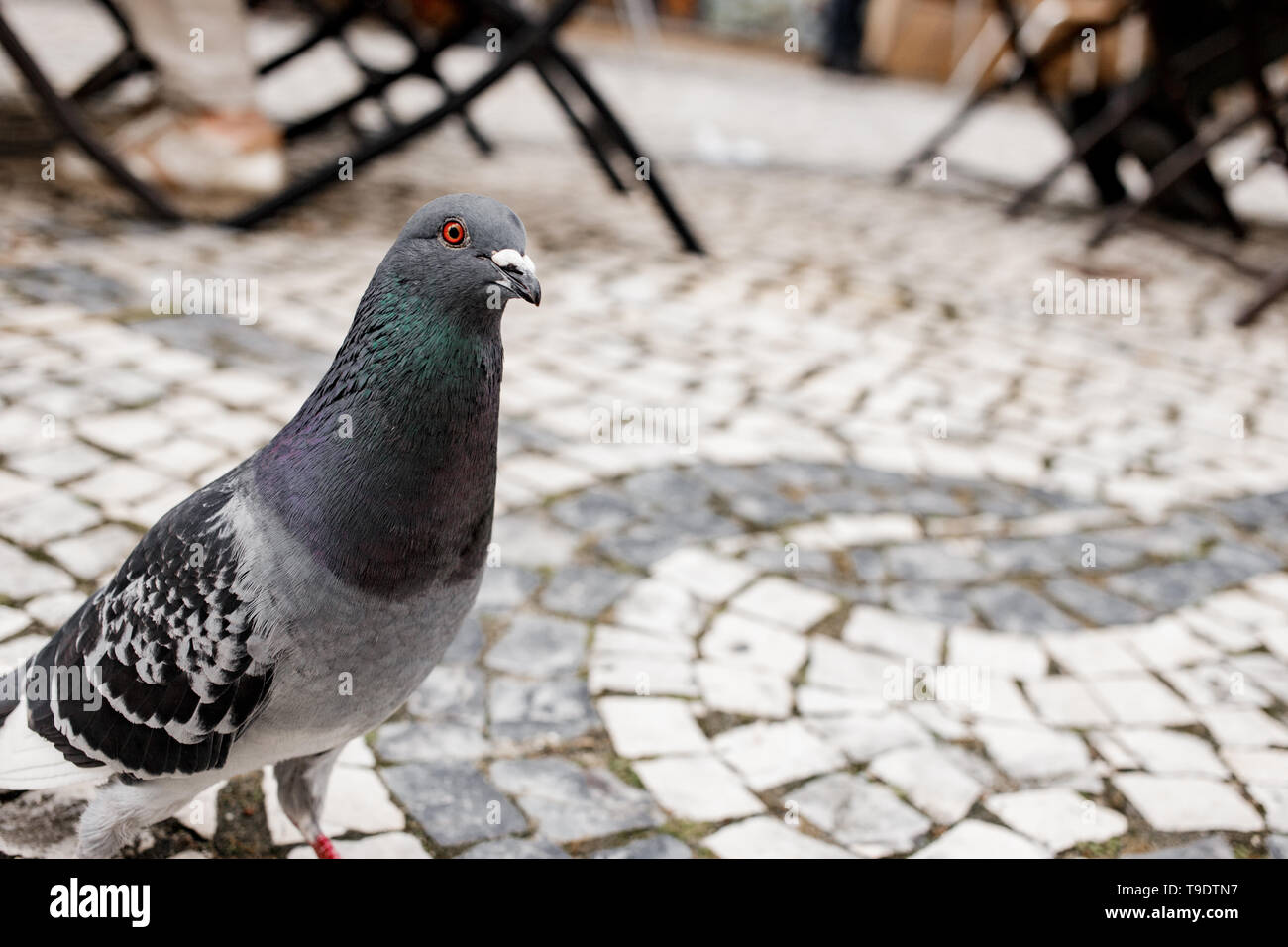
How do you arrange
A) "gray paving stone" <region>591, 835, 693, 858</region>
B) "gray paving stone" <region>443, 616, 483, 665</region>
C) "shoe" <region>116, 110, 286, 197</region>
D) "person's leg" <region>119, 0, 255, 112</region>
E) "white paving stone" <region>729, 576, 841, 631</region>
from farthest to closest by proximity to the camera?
"shoe" <region>116, 110, 286, 197</region> < "person's leg" <region>119, 0, 255, 112</region> < "white paving stone" <region>729, 576, 841, 631</region> < "gray paving stone" <region>443, 616, 483, 665</region> < "gray paving stone" <region>591, 835, 693, 858</region>

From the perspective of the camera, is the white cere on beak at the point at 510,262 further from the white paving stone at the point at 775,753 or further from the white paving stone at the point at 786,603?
the white paving stone at the point at 786,603

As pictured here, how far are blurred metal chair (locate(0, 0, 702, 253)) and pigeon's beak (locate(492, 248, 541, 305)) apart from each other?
4.44m

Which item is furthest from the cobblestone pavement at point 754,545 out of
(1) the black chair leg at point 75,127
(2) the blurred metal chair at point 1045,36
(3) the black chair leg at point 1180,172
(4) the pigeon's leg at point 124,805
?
(2) the blurred metal chair at point 1045,36

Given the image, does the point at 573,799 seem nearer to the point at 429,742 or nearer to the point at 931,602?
the point at 429,742

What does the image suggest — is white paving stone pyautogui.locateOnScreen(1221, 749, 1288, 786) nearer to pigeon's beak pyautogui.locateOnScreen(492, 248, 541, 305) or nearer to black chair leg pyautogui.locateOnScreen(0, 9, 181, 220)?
pigeon's beak pyautogui.locateOnScreen(492, 248, 541, 305)

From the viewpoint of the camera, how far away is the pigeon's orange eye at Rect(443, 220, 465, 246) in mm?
1835

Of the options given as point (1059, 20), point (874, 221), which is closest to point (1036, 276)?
point (874, 221)

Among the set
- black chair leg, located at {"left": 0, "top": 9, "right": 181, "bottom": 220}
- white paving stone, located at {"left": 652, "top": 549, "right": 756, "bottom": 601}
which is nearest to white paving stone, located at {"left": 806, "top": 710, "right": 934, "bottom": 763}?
white paving stone, located at {"left": 652, "top": 549, "right": 756, "bottom": 601}

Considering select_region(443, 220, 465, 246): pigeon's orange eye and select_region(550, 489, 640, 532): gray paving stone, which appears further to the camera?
select_region(550, 489, 640, 532): gray paving stone

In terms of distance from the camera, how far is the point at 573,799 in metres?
2.65

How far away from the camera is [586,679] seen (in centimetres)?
309

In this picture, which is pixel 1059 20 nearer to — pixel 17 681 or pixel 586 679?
pixel 586 679

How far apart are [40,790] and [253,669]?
93 centimetres

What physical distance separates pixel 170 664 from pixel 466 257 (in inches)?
35.2
